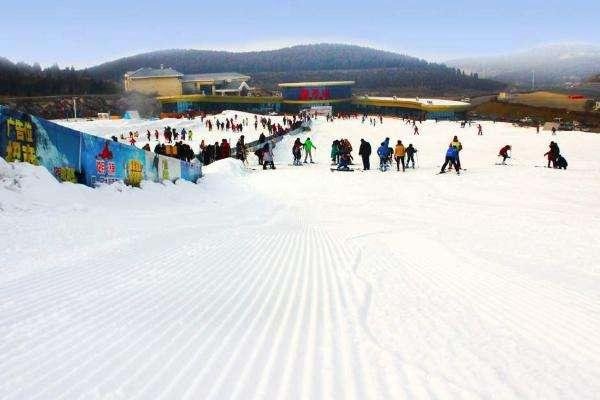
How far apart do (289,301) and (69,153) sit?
7.91 metres

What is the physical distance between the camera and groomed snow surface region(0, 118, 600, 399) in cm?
314

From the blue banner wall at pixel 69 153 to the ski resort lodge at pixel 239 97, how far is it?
7535 cm

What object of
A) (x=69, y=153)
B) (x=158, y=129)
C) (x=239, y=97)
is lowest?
(x=69, y=153)

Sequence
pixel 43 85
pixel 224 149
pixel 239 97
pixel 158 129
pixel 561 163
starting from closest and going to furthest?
pixel 561 163
pixel 224 149
pixel 158 129
pixel 239 97
pixel 43 85

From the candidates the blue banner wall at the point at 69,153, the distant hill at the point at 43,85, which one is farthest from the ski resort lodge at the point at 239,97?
the blue banner wall at the point at 69,153

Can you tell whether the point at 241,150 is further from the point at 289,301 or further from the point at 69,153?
the point at 289,301

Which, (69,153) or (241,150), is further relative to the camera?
(241,150)

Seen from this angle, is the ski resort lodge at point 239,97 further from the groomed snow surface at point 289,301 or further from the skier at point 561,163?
the groomed snow surface at point 289,301

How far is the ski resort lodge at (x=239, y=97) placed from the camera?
290 feet

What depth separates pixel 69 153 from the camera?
10977mm

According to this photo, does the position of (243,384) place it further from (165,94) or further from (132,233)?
(165,94)

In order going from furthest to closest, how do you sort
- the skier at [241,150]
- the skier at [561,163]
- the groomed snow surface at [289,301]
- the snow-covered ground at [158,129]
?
the snow-covered ground at [158,129] < the skier at [241,150] < the skier at [561,163] < the groomed snow surface at [289,301]

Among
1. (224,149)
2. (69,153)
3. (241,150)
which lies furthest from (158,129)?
(69,153)

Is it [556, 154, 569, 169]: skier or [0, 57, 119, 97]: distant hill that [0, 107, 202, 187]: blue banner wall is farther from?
[0, 57, 119, 97]: distant hill
